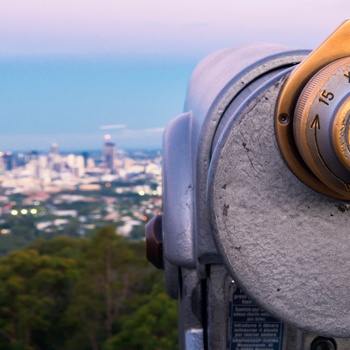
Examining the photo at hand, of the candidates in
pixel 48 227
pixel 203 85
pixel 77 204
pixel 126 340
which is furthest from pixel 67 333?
pixel 203 85

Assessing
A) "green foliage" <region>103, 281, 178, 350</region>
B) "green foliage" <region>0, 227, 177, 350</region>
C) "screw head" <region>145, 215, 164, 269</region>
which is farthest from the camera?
"green foliage" <region>0, 227, 177, 350</region>

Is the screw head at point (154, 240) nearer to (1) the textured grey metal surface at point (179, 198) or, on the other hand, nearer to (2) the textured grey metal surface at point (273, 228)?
(1) the textured grey metal surface at point (179, 198)

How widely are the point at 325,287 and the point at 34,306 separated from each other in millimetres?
12586

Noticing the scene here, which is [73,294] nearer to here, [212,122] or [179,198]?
[179,198]

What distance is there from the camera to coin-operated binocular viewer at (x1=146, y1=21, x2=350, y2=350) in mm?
1161

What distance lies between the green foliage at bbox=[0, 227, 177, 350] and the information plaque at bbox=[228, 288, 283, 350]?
441 inches

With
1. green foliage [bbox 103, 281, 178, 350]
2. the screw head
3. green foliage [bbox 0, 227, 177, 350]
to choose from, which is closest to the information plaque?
the screw head

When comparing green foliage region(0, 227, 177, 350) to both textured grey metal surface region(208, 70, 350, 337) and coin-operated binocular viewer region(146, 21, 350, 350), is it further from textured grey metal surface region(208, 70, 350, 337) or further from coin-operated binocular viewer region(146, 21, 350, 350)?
textured grey metal surface region(208, 70, 350, 337)

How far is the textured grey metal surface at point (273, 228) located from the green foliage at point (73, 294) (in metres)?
11.5

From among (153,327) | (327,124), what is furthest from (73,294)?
(327,124)

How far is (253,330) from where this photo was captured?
1614 millimetres

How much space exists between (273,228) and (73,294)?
12948 millimetres

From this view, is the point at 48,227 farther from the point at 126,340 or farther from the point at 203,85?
the point at 203,85

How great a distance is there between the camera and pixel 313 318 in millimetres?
1308
